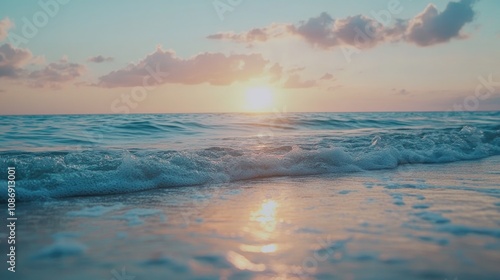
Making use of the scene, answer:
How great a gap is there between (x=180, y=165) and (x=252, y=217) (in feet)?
10.8

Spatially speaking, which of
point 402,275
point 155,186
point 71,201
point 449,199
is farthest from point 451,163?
point 71,201

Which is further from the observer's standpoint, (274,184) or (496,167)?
(496,167)

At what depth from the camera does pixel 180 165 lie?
7.21m

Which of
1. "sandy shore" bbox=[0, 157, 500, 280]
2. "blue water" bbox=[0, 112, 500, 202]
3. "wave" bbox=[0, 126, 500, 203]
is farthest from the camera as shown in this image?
"blue water" bbox=[0, 112, 500, 202]

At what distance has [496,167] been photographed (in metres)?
8.46

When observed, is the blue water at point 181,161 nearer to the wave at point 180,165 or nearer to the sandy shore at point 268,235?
the wave at point 180,165

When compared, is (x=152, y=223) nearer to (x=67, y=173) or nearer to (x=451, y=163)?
(x=67, y=173)

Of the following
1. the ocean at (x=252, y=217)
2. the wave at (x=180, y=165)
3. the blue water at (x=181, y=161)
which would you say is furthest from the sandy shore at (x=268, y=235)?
the blue water at (x=181, y=161)

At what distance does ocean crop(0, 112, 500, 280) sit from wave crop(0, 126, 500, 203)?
28 mm

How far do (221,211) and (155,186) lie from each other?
2.25 meters

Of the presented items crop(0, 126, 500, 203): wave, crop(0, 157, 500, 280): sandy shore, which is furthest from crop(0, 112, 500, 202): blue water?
crop(0, 157, 500, 280): sandy shore

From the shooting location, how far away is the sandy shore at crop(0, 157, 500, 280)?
280cm

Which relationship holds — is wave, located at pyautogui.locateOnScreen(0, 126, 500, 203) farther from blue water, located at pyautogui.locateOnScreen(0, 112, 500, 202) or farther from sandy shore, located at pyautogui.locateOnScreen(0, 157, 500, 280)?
sandy shore, located at pyautogui.locateOnScreen(0, 157, 500, 280)

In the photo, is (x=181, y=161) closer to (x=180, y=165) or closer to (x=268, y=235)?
(x=180, y=165)
